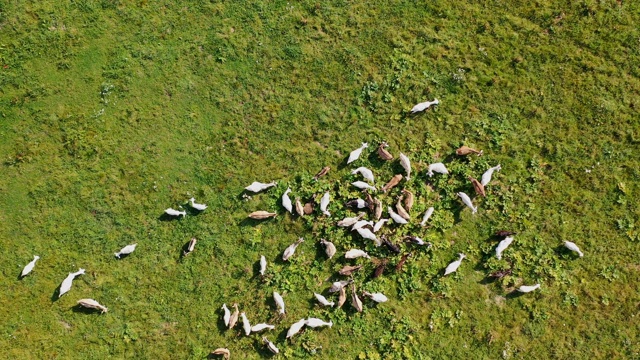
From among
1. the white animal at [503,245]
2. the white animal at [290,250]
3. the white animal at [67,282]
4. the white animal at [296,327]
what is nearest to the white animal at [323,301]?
the white animal at [296,327]

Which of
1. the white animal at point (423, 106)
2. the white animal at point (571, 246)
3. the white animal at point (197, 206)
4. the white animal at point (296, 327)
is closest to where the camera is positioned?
the white animal at point (296, 327)

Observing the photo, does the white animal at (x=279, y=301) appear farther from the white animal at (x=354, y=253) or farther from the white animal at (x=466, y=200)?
the white animal at (x=466, y=200)

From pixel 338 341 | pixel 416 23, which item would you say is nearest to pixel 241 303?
pixel 338 341

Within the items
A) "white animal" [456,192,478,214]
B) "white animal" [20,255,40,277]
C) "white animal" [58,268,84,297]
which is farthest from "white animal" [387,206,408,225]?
"white animal" [20,255,40,277]

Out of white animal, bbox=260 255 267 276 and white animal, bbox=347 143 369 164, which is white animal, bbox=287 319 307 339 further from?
white animal, bbox=347 143 369 164

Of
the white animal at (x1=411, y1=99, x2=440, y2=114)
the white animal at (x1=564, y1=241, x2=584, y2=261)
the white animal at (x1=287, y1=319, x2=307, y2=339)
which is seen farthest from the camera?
the white animal at (x1=411, y1=99, x2=440, y2=114)

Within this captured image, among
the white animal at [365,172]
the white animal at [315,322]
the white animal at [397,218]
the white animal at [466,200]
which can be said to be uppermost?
the white animal at [365,172]

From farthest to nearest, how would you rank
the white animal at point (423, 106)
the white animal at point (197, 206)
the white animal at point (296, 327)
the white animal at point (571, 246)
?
the white animal at point (423, 106) < the white animal at point (197, 206) < the white animal at point (571, 246) < the white animal at point (296, 327)

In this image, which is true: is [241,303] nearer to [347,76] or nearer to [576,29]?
[347,76]
